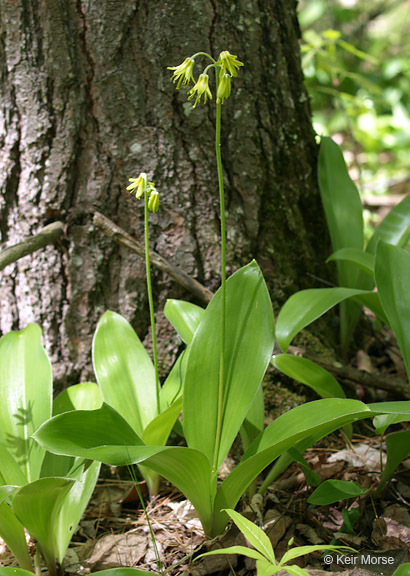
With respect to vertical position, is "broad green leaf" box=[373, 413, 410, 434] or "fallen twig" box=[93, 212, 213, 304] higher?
"fallen twig" box=[93, 212, 213, 304]

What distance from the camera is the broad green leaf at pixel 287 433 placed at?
1.04 metres

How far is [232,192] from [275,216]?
0.19m

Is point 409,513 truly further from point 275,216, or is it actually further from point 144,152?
point 144,152

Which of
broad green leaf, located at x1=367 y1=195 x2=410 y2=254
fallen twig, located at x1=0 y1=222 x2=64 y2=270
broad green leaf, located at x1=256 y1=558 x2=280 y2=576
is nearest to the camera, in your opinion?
broad green leaf, located at x1=256 y1=558 x2=280 y2=576

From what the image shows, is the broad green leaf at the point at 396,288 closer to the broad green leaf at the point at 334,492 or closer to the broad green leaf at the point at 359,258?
the broad green leaf at the point at 359,258

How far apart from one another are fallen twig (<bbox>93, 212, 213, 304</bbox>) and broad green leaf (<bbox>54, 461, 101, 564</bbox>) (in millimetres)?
605

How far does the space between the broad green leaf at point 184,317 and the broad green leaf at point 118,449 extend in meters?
0.33

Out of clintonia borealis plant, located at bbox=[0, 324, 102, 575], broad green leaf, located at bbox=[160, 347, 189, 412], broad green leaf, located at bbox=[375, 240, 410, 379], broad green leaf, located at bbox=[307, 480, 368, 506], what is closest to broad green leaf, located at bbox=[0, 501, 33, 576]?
clintonia borealis plant, located at bbox=[0, 324, 102, 575]

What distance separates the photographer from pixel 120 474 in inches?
64.4

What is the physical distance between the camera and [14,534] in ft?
3.99

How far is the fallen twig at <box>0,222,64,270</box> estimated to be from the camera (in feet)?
4.94

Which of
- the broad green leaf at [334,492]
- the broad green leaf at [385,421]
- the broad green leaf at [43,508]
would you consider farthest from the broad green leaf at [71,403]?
the broad green leaf at [385,421]

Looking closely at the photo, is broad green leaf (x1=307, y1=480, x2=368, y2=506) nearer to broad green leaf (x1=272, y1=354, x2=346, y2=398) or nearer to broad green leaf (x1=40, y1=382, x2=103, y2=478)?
broad green leaf (x1=272, y1=354, x2=346, y2=398)

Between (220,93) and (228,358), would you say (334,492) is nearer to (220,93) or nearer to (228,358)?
(228,358)
